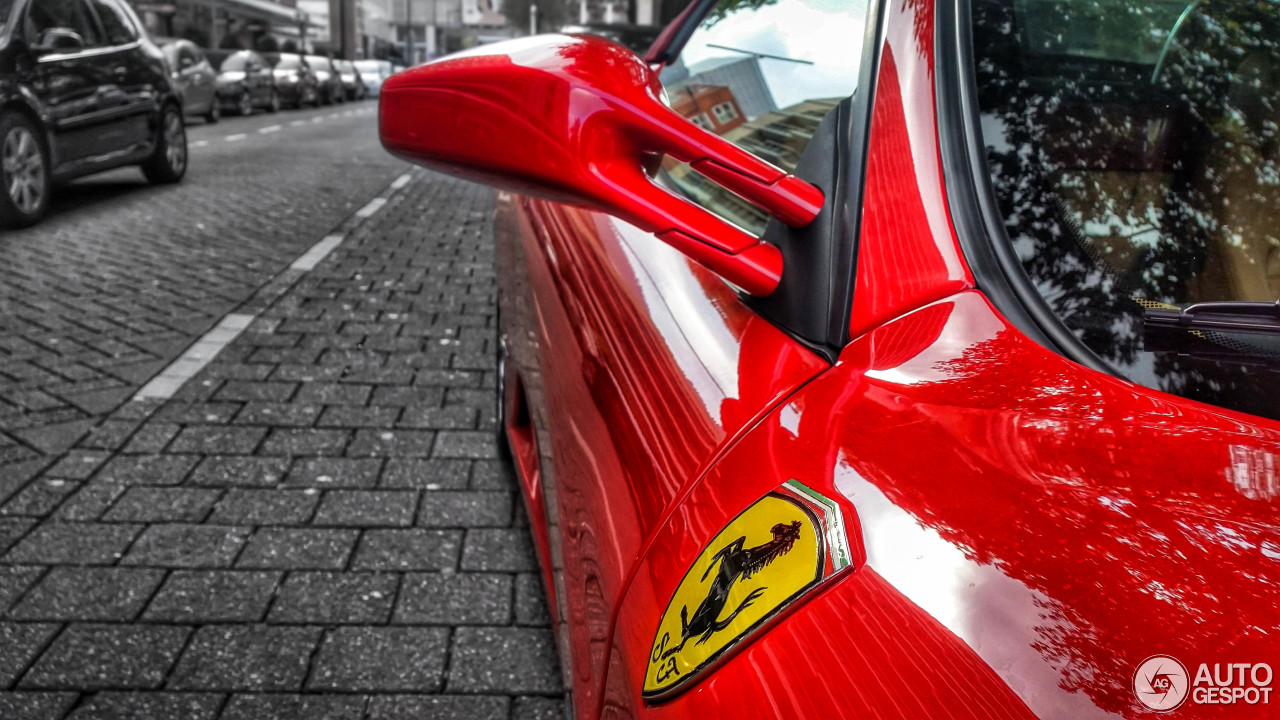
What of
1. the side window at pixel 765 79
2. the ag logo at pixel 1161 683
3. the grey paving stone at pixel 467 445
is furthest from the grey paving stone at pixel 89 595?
the ag logo at pixel 1161 683

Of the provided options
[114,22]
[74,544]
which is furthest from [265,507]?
[114,22]

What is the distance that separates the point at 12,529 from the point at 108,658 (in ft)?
2.77

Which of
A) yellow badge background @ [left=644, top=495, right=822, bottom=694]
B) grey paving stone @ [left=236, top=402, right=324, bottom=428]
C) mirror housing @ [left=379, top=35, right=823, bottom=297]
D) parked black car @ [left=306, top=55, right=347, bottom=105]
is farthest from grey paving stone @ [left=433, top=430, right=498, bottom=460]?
parked black car @ [left=306, top=55, right=347, bottom=105]

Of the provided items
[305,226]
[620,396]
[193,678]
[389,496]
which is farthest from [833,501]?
[305,226]

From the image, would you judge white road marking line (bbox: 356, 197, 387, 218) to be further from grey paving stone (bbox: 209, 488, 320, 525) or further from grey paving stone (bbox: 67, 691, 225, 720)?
grey paving stone (bbox: 67, 691, 225, 720)

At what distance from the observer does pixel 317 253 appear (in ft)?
24.3

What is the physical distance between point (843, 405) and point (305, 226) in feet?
26.2

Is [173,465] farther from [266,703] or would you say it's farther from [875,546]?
[875,546]

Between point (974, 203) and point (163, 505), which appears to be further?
point (163, 505)

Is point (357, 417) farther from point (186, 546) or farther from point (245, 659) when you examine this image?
point (245, 659)

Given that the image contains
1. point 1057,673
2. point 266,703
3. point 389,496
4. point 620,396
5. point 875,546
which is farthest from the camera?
point 389,496

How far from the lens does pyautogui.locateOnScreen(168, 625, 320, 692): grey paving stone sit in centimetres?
238

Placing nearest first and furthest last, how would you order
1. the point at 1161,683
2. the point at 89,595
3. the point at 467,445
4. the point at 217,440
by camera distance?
the point at 1161,683
the point at 89,595
the point at 217,440
the point at 467,445

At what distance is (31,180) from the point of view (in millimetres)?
7777
